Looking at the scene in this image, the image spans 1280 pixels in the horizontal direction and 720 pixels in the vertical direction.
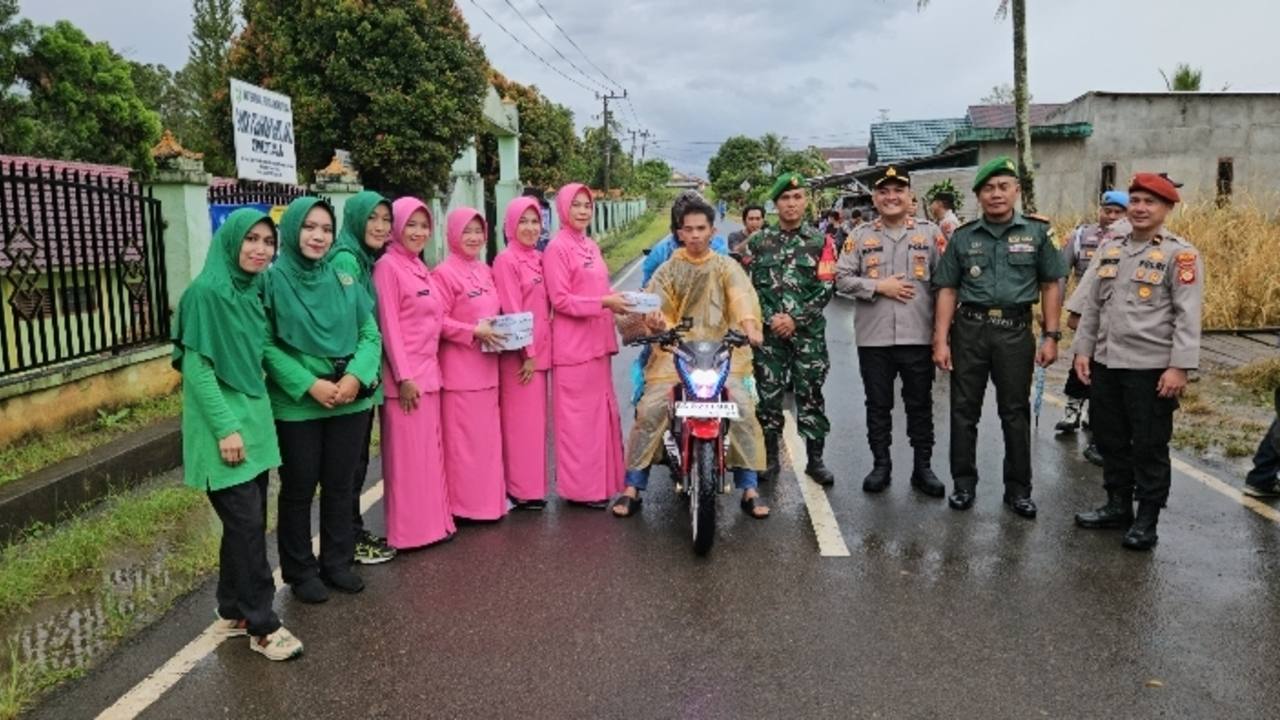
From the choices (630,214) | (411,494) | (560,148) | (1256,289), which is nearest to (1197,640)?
(411,494)

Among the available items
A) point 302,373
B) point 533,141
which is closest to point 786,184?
point 302,373

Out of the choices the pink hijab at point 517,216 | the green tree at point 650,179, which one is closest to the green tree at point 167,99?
the green tree at point 650,179

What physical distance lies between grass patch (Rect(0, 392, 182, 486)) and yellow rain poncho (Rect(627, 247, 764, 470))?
3610mm

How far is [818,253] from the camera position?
19.3ft

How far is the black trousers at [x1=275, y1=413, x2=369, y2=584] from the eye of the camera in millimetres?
4078

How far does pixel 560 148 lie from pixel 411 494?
29.7 metres

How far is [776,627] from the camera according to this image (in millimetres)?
3842

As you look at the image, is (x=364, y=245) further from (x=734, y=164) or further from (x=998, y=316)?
(x=734, y=164)

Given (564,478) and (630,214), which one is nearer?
(564,478)

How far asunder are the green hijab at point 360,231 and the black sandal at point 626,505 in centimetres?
183

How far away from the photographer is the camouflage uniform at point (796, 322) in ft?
19.2

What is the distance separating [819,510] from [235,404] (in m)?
3.22

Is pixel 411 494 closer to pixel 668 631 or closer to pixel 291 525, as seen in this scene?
pixel 291 525

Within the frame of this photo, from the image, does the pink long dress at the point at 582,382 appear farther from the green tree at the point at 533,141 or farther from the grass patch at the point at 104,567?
the green tree at the point at 533,141
